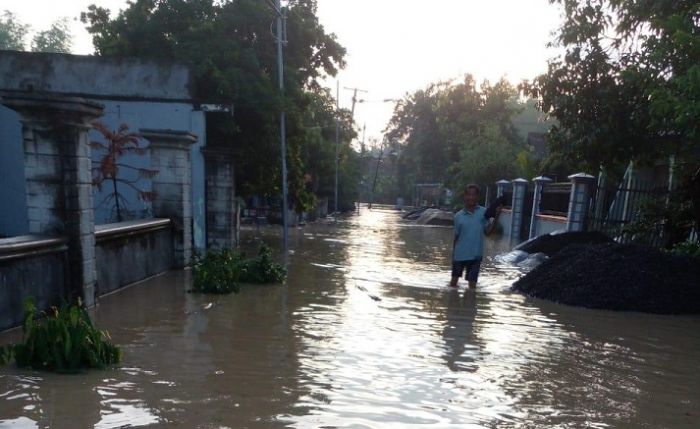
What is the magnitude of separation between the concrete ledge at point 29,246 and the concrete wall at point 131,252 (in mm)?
1141

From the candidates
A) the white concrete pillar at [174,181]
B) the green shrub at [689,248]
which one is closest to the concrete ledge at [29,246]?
the white concrete pillar at [174,181]

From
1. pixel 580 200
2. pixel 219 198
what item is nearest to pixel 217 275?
pixel 219 198

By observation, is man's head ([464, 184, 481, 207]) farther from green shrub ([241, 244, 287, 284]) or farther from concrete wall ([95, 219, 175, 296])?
concrete wall ([95, 219, 175, 296])

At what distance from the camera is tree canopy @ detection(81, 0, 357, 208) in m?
13.2

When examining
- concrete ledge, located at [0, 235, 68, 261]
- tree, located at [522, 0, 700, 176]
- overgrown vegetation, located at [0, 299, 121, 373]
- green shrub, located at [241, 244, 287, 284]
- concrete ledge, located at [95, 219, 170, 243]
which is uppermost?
tree, located at [522, 0, 700, 176]

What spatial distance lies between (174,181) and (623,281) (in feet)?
25.7

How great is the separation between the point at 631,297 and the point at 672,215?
405 centimetres

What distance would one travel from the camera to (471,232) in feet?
26.7

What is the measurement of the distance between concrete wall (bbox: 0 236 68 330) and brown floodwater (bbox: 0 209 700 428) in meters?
0.63

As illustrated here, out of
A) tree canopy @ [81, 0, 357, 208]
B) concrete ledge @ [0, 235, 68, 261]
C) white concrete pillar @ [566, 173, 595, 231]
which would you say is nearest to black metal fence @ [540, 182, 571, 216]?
white concrete pillar @ [566, 173, 595, 231]

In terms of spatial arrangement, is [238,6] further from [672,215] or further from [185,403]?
[185,403]

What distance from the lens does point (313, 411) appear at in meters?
3.53

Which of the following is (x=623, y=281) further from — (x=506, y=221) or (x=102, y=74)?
(x=506, y=221)

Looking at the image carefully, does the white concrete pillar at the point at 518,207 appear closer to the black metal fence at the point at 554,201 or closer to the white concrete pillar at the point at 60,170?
the black metal fence at the point at 554,201
